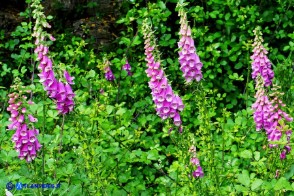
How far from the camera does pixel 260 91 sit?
3230 millimetres

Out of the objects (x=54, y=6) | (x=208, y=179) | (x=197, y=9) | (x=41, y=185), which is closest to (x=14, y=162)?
(x=41, y=185)

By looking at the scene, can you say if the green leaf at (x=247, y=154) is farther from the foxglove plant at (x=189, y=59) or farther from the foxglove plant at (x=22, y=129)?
the foxglove plant at (x=22, y=129)

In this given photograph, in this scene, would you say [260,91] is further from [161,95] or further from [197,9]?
[197,9]

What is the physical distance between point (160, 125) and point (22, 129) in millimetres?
2119

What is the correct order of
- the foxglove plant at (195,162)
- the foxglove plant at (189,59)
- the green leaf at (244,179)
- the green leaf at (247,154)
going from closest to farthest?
the green leaf at (244,179) → the green leaf at (247,154) → the foxglove plant at (195,162) → the foxglove plant at (189,59)

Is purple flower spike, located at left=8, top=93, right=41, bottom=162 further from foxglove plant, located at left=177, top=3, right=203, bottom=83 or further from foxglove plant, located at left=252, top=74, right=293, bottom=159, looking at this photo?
foxglove plant, located at left=252, top=74, right=293, bottom=159

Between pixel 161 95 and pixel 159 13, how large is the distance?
214cm

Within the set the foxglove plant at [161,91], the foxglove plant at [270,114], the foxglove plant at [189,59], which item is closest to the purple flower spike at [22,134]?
the foxglove plant at [161,91]

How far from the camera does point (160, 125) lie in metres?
4.79

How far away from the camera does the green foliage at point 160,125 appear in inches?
115

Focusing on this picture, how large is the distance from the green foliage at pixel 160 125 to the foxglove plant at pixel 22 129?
98mm

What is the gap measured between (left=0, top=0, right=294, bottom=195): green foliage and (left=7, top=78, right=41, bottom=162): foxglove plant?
0.32 ft

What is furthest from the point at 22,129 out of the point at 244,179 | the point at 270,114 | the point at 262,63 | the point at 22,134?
the point at 262,63

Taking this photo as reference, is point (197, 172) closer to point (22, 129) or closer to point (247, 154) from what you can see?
point (247, 154)
